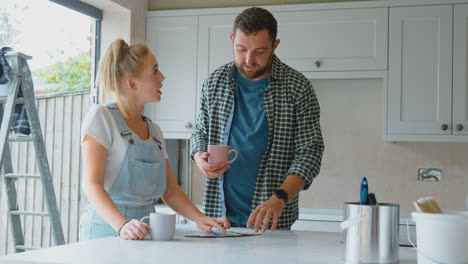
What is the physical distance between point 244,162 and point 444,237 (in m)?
1.15

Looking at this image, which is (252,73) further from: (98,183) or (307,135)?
(98,183)

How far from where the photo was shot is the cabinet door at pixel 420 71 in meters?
3.65

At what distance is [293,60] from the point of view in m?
3.87

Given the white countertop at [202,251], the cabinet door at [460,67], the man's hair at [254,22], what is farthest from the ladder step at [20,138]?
the cabinet door at [460,67]

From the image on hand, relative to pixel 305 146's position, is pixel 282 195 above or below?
below

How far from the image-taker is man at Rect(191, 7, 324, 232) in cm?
227

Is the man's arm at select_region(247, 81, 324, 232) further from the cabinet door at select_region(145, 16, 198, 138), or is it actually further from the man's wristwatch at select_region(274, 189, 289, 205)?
the cabinet door at select_region(145, 16, 198, 138)

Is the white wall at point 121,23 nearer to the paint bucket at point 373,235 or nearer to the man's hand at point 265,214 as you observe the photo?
the man's hand at point 265,214

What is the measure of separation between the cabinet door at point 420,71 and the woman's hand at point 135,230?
2368 mm

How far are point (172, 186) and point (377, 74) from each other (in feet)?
6.52

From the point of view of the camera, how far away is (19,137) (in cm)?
298

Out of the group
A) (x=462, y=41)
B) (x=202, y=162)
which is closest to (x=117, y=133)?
(x=202, y=162)

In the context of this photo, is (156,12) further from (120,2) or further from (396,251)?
(396,251)

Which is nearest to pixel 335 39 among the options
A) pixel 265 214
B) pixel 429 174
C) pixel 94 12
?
pixel 429 174
